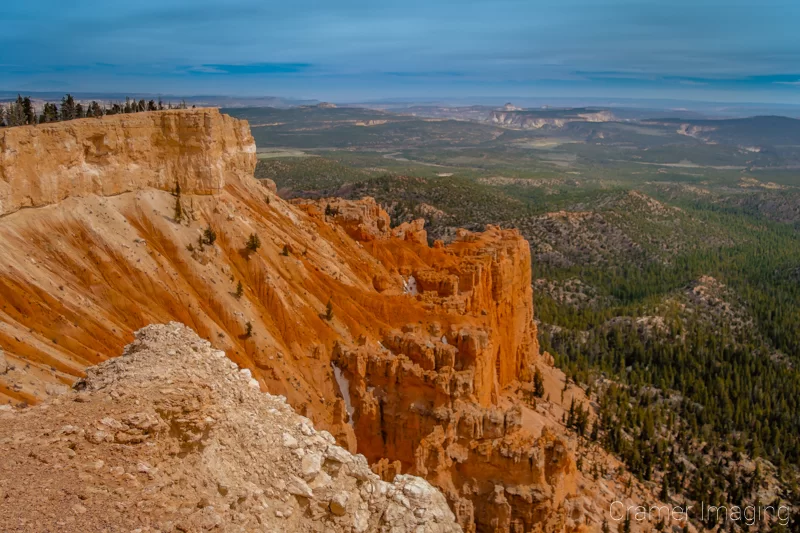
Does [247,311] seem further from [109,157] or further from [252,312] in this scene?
[109,157]

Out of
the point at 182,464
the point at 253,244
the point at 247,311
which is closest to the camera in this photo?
the point at 182,464

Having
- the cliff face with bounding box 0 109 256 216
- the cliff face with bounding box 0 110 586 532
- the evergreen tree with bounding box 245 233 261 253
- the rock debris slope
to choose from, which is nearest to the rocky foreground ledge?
the rock debris slope

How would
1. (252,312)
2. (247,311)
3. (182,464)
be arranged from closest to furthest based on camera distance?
1. (182,464)
2. (247,311)
3. (252,312)

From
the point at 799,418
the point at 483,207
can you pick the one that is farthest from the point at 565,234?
the point at 799,418

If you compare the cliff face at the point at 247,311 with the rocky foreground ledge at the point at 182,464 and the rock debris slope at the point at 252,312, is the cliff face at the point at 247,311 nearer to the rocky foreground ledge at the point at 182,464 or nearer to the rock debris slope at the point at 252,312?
the rock debris slope at the point at 252,312

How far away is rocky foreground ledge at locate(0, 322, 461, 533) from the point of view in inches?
424

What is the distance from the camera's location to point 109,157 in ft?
124

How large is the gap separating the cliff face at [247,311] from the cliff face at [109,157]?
9 centimetres

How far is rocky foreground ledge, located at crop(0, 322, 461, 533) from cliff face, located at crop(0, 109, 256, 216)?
22.0m

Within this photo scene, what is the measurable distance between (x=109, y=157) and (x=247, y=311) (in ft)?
42.0

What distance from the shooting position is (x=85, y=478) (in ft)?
36.3

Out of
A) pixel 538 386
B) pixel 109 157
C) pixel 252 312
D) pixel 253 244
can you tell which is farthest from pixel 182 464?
Answer: pixel 538 386

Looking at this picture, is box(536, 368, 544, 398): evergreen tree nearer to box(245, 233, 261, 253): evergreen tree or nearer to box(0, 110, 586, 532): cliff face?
box(0, 110, 586, 532): cliff face

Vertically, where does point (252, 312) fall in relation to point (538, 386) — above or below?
above
